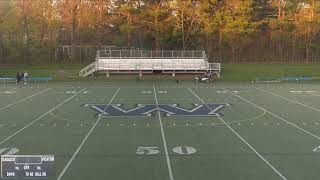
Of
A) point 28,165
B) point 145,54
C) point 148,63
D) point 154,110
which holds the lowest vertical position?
point 154,110

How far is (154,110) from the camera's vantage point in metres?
25.8

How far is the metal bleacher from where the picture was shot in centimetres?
4866

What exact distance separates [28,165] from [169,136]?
11325 millimetres

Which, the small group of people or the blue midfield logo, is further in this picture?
the small group of people

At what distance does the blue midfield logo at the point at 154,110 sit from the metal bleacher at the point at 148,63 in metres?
20.9

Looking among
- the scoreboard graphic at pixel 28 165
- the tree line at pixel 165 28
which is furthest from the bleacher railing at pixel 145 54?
the scoreboard graphic at pixel 28 165

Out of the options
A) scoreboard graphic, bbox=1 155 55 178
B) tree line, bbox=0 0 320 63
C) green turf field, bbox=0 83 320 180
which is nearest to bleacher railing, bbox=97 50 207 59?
tree line, bbox=0 0 320 63

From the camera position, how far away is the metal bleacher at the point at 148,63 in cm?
4866

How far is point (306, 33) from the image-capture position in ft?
217

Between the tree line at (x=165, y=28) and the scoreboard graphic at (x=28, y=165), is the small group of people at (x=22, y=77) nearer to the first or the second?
the tree line at (x=165, y=28)

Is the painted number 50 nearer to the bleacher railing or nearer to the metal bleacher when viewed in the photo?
the metal bleacher

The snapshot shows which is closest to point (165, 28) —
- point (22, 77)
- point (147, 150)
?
point (22, 77)

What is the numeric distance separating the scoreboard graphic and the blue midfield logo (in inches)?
638

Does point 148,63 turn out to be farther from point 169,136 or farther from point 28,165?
point 28,165
